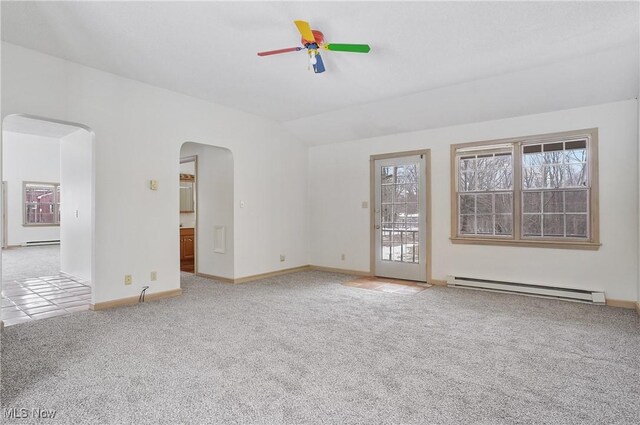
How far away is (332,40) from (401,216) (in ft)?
11.0

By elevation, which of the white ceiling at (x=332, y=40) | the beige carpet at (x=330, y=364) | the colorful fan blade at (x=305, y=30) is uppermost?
the white ceiling at (x=332, y=40)

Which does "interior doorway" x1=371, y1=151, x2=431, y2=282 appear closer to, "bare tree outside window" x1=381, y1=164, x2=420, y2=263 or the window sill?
"bare tree outside window" x1=381, y1=164, x2=420, y2=263

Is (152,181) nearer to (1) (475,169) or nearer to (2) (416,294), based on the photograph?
(2) (416,294)

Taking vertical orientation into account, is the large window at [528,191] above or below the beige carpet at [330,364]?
above

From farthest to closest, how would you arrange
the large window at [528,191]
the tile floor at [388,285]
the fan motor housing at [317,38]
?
the tile floor at [388,285], the large window at [528,191], the fan motor housing at [317,38]

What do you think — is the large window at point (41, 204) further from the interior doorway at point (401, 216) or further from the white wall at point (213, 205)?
the interior doorway at point (401, 216)

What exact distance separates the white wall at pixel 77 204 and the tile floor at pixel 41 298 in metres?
0.30

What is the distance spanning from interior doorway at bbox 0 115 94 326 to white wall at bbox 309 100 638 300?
378 centimetres

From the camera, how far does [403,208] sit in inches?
234

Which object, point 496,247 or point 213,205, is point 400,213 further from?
point 213,205

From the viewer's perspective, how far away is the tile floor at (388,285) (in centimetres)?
518

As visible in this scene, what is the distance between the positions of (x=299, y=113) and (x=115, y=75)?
8.54 ft

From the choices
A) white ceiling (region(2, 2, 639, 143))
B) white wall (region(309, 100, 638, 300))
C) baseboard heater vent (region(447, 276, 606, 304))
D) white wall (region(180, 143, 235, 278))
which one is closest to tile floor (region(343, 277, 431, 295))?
white wall (region(309, 100, 638, 300))

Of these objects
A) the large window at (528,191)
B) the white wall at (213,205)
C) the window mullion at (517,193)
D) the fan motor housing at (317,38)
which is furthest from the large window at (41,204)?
the window mullion at (517,193)
